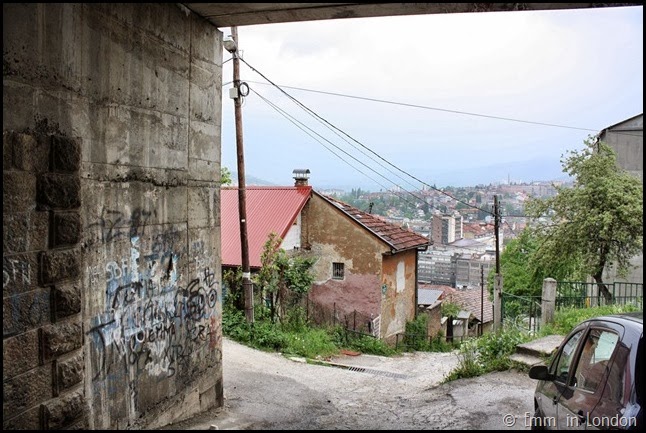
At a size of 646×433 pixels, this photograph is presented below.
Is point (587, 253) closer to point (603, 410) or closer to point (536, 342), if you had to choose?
point (536, 342)

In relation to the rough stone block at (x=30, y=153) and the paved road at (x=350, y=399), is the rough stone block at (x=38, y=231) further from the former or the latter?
the paved road at (x=350, y=399)

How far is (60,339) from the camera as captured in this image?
4184 millimetres

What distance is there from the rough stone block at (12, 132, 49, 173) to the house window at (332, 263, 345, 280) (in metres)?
16.2

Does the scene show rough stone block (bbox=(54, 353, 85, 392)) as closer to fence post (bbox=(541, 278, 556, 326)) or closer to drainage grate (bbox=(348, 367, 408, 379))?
drainage grate (bbox=(348, 367, 408, 379))

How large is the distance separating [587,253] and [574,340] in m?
16.8

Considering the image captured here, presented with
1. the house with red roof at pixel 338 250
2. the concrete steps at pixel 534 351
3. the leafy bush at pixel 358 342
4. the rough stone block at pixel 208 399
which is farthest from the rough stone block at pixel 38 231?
the house with red roof at pixel 338 250

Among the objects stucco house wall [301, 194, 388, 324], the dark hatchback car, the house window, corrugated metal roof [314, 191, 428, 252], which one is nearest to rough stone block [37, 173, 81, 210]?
the dark hatchback car

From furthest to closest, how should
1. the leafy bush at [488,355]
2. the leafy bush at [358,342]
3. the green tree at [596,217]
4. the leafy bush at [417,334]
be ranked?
the leafy bush at [417,334] < the green tree at [596,217] < the leafy bush at [358,342] < the leafy bush at [488,355]

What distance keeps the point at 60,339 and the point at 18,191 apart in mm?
1238

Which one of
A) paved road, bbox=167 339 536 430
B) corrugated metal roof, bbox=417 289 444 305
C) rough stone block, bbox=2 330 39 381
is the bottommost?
corrugated metal roof, bbox=417 289 444 305

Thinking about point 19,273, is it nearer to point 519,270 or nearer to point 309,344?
point 309,344

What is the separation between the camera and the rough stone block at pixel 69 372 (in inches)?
163

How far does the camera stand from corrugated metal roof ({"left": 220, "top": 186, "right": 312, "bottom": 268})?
18969 millimetres

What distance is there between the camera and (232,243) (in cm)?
1964
